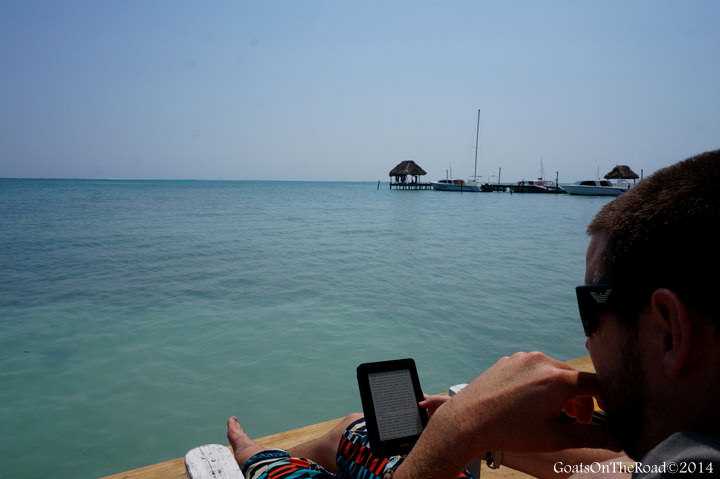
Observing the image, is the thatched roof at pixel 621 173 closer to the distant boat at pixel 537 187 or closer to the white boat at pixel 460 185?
the distant boat at pixel 537 187

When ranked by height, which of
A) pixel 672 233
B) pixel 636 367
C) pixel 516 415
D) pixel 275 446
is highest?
pixel 672 233

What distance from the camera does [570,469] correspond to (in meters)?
1.56

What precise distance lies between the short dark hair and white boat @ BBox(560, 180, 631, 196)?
56.6 meters

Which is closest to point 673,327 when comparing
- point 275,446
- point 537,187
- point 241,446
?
point 241,446

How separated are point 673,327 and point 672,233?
0.45ft

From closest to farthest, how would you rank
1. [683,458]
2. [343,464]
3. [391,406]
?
[683,458], [391,406], [343,464]

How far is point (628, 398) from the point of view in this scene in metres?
0.77

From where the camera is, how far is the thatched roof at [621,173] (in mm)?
52438

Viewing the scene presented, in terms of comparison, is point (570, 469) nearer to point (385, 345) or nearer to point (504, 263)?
point (385, 345)

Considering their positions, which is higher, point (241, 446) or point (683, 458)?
point (683, 458)

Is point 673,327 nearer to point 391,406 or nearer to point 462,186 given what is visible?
point 391,406

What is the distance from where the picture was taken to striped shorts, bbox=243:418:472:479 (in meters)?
1.40

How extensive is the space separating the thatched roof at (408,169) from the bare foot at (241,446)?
200 ft

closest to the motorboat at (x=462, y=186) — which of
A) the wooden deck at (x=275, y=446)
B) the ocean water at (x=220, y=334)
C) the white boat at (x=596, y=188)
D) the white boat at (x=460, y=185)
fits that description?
the white boat at (x=460, y=185)
